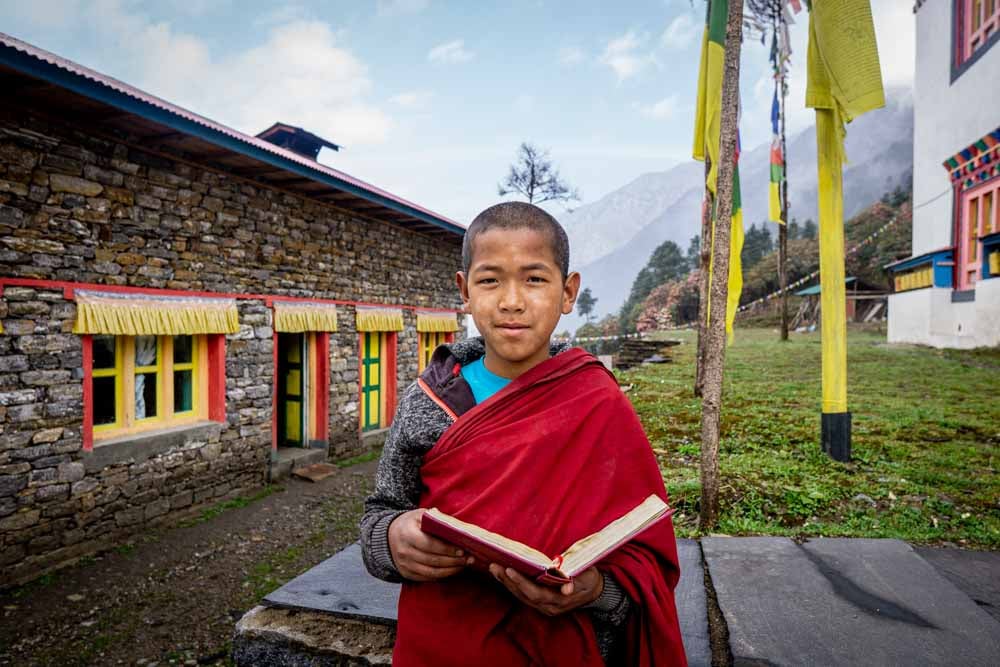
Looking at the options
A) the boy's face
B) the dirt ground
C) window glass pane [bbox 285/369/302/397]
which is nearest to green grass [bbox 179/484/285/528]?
the dirt ground

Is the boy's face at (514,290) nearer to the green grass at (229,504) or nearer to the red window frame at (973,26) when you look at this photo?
the green grass at (229,504)

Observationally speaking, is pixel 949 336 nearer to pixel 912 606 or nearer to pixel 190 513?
pixel 912 606

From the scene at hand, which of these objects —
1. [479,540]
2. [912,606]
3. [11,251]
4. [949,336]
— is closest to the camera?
[479,540]

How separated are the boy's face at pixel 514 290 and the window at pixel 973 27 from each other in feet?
55.7

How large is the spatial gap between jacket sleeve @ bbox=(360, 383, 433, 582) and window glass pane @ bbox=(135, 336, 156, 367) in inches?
231

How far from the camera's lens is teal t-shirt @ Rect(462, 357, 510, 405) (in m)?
1.44

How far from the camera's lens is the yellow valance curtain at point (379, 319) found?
30.4 ft

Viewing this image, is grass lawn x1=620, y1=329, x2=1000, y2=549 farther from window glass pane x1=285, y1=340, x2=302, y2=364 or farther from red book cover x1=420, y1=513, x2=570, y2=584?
window glass pane x1=285, y1=340, x2=302, y2=364

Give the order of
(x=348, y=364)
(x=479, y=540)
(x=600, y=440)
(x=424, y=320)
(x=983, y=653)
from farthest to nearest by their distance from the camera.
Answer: (x=424, y=320), (x=348, y=364), (x=983, y=653), (x=600, y=440), (x=479, y=540)

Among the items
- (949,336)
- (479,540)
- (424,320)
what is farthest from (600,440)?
(949,336)

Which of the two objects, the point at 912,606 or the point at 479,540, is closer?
the point at 479,540

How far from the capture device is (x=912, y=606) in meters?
2.33

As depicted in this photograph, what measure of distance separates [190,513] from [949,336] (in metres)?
16.7

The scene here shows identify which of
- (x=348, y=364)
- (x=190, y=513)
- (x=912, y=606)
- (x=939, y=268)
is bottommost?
(x=190, y=513)
